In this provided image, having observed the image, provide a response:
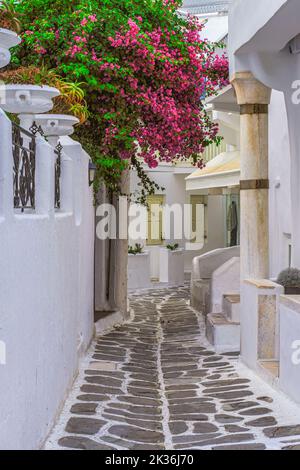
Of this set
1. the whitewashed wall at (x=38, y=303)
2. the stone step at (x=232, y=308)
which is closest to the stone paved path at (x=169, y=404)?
the whitewashed wall at (x=38, y=303)

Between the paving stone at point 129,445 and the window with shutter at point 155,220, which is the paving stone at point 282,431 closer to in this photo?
the paving stone at point 129,445

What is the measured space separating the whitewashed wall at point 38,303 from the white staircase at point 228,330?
2270 millimetres

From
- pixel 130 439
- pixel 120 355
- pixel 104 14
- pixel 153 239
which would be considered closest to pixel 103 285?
pixel 120 355

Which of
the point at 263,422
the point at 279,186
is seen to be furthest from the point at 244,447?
the point at 279,186

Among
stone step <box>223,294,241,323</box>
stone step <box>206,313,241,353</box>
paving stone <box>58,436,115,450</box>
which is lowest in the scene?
paving stone <box>58,436,115,450</box>

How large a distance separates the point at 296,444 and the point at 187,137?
7989mm

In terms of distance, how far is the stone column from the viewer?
10133mm

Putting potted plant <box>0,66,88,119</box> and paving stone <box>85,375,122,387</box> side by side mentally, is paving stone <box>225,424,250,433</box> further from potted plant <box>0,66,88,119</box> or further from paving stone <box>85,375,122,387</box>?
potted plant <box>0,66,88,119</box>

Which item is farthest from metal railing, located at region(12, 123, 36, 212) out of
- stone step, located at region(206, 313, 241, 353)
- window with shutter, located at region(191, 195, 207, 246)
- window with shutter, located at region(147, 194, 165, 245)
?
window with shutter, located at region(191, 195, 207, 246)

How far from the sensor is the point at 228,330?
11305 millimetres

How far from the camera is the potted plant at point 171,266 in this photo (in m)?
22.9

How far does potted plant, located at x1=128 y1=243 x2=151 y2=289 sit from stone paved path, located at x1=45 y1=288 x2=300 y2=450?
27.2 feet

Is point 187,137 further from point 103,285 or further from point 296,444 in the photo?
point 296,444
